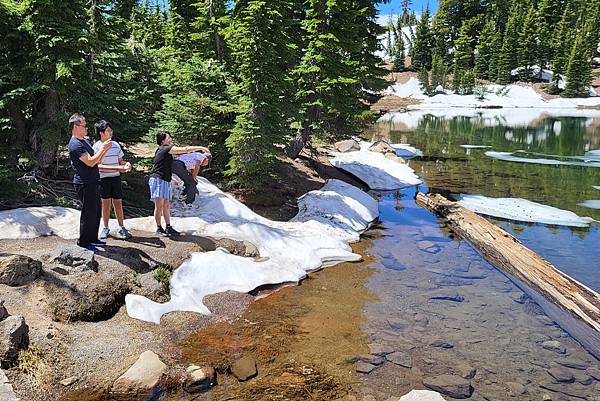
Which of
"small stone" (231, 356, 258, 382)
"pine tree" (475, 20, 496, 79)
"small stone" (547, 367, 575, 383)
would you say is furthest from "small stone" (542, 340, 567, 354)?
"pine tree" (475, 20, 496, 79)

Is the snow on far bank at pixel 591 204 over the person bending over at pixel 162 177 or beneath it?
beneath

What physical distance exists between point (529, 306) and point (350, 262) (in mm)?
3607

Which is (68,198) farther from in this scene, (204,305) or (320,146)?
(320,146)

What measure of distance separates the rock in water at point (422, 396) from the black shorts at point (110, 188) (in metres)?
5.91

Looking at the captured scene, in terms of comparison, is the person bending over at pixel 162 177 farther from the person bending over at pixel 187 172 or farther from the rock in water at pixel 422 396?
the rock in water at pixel 422 396

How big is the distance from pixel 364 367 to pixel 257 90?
8.25m

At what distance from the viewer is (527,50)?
8994 centimetres

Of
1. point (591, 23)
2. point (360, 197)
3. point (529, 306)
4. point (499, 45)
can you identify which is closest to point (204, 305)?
point (529, 306)

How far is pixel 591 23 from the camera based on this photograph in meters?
93.9

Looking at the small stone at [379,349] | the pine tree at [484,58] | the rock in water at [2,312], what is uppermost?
the pine tree at [484,58]

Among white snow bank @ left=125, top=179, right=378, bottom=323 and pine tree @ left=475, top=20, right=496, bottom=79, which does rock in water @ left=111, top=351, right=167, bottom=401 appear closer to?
white snow bank @ left=125, top=179, right=378, bottom=323

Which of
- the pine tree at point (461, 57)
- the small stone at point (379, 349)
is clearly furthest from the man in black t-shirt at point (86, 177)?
the pine tree at point (461, 57)

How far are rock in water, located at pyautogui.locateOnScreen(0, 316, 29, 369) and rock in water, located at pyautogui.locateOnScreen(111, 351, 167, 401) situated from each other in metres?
1.10

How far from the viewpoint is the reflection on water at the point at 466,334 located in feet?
18.9
